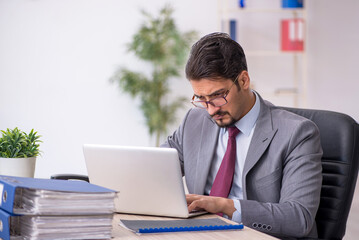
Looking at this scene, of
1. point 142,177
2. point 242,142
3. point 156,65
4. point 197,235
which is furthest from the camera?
point 156,65

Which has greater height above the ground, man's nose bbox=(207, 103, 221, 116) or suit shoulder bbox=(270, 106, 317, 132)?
man's nose bbox=(207, 103, 221, 116)

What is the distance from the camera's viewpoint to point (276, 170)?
1919 millimetres

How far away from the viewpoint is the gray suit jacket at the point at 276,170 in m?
1.78

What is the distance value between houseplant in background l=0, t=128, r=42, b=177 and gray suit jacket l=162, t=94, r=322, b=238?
614 mm

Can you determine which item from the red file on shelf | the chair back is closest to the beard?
the chair back

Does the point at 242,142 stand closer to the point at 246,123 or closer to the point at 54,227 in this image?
the point at 246,123

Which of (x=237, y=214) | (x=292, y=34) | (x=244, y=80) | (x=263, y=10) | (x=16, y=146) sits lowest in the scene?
(x=237, y=214)

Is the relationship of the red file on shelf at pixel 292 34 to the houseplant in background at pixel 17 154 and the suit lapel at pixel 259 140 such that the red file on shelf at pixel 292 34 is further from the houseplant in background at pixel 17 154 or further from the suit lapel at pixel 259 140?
the houseplant in background at pixel 17 154

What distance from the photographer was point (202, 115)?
2.23m

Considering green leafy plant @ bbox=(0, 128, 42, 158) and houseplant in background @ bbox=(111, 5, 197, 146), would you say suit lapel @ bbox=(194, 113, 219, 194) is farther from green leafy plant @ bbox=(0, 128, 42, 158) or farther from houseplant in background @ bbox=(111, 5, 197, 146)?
houseplant in background @ bbox=(111, 5, 197, 146)

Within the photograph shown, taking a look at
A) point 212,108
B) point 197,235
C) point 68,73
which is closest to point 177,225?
point 197,235

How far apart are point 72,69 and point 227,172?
3661mm

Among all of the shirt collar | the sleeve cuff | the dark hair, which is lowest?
the sleeve cuff

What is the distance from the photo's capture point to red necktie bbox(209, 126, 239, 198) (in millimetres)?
2025
